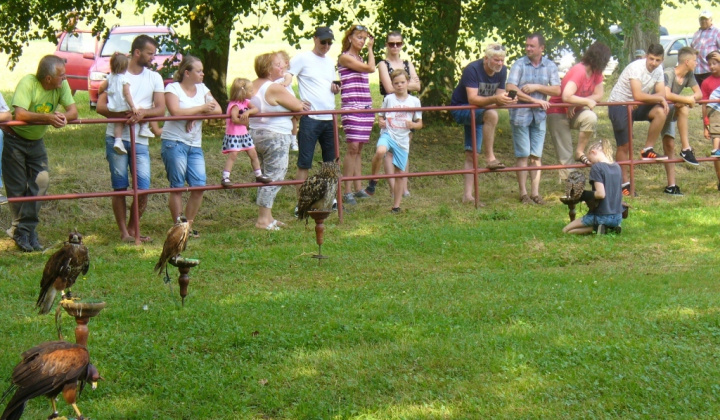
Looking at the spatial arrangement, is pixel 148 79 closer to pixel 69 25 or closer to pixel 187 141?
pixel 187 141

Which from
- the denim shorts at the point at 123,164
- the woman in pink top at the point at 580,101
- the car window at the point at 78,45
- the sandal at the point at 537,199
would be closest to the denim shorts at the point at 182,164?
the denim shorts at the point at 123,164

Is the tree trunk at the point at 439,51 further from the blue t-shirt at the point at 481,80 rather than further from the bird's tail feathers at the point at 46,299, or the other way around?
the bird's tail feathers at the point at 46,299

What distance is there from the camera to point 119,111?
10.0m

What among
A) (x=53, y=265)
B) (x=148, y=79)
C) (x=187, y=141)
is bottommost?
(x=53, y=265)

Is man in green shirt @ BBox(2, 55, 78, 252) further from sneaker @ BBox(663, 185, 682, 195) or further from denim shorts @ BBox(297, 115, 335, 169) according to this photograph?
sneaker @ BBox(663, 185, 682, 195)

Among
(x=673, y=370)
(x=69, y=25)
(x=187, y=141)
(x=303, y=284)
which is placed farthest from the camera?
(x=69, y=25)

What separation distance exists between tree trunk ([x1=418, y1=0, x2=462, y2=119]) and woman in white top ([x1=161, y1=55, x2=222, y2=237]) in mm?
5541

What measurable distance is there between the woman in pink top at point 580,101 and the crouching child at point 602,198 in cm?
205

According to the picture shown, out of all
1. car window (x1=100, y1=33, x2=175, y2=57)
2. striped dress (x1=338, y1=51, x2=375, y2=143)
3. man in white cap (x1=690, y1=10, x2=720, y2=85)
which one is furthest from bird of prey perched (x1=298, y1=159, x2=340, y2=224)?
car window (x1=100, y1=33, x2=175, y2=57)

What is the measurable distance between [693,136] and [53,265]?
14.0m

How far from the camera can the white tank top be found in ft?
34.8

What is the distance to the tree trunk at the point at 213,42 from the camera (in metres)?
14.1

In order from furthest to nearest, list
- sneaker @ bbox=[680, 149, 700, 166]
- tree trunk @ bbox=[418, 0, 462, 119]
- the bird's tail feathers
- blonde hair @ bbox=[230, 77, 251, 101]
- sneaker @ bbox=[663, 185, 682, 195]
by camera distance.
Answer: tree trunk @ bbox=[418, 0, 462, 119]
sneaker @ bbox=[663, 185, 682, 195]
sneaker @ bbox=[680, 149, 700, 166]
blonde hair @ bbox=[230, 77, 251, 101]
the bird's tail feathers

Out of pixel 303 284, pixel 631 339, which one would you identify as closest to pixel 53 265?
pixel 303 284
